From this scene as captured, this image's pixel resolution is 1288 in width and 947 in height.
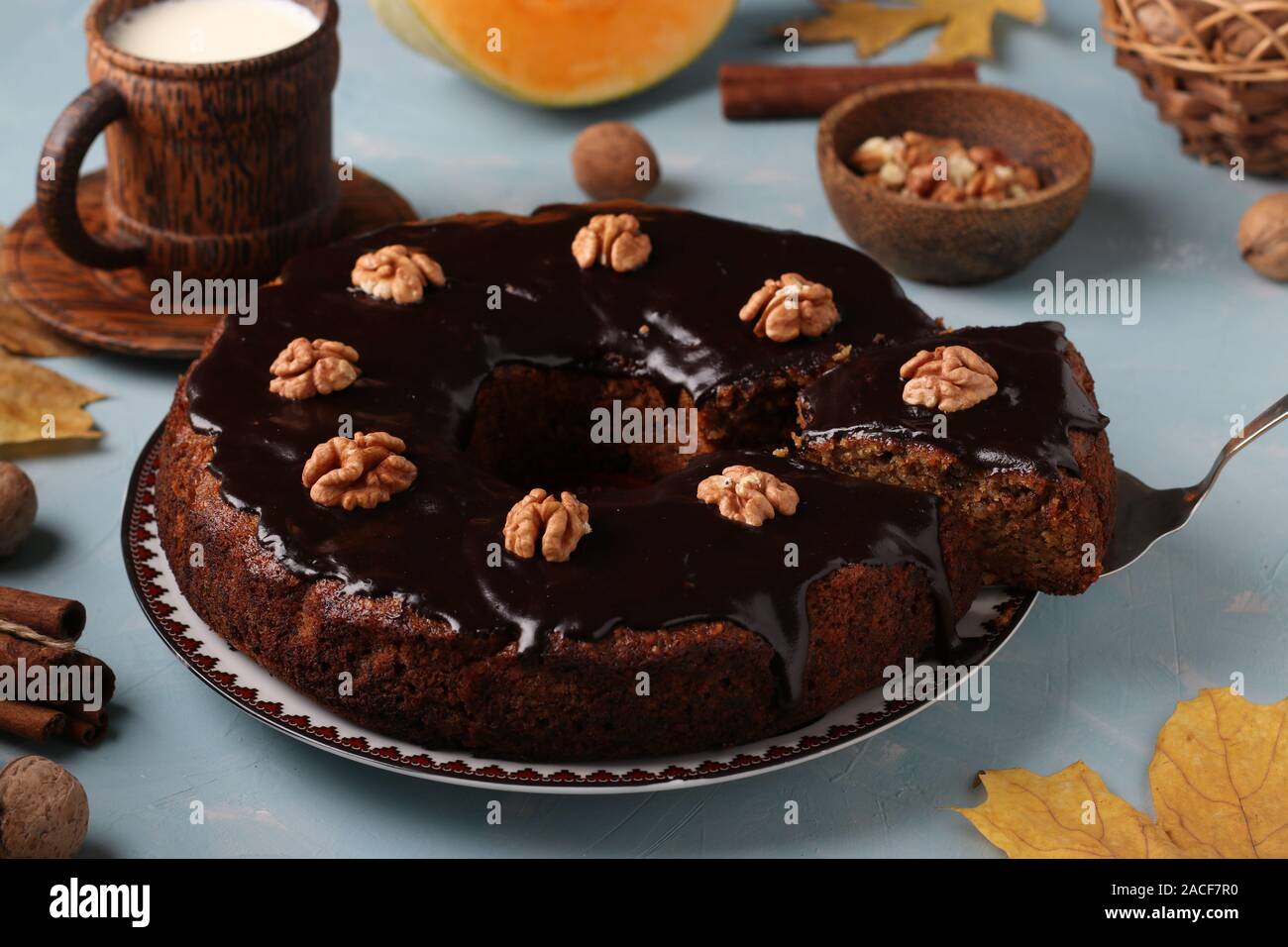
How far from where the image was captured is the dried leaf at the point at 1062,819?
2.81m

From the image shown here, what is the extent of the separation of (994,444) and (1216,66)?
6.55 feet

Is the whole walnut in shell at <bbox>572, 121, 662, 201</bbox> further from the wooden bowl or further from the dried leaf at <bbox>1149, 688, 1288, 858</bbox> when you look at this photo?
the dried leaf at <bbox>1149, 688, 1288, 858</bbox>

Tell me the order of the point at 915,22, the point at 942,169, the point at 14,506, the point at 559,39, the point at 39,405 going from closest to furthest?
the point at 14,506 < the point at 39,405 < the point at 942,169 < the point at 559,39 < the point at 915,22

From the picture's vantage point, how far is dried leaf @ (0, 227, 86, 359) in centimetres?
410

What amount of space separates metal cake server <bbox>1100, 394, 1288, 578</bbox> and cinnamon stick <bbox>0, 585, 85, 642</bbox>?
203 cm

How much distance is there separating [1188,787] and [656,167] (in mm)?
2535

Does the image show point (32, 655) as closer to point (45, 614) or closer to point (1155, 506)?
point (45, 614)

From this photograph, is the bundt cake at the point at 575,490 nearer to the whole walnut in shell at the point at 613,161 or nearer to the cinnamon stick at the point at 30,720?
the cinnamon stick at the point at 30,720

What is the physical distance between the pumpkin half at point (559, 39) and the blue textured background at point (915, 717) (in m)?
0.16

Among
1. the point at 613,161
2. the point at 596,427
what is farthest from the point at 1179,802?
the point at 613,161

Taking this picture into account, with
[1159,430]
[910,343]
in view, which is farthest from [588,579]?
[1159,430]

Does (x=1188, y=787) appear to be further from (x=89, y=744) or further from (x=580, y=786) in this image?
(x=89, y=744)

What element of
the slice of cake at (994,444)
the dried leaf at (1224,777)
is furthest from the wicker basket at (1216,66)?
the dried leaf at (1224,777)

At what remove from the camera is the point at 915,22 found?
18.4 ft
